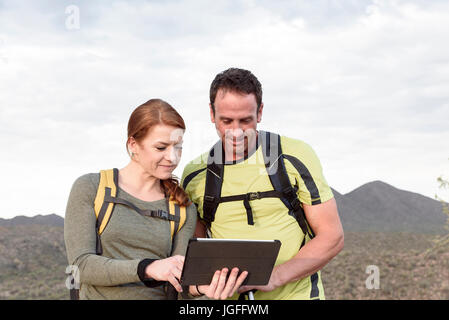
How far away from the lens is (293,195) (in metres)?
3.93

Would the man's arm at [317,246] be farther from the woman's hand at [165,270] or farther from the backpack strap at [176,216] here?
the woman's hand at [165,270]

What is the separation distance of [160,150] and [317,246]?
4.31 feet

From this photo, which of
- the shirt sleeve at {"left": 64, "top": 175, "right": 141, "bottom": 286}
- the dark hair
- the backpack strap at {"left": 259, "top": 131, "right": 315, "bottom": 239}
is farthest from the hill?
the shirt sleeve at {"left": 64, "top": 175, "right": 141, "bottom": 286}

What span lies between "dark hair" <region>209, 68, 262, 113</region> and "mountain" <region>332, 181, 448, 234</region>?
74571 millimetres

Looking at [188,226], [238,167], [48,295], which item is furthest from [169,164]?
[48,295]

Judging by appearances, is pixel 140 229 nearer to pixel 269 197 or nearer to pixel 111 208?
pixel 111 208

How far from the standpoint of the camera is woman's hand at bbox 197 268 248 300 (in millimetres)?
3217

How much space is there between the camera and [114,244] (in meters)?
3.28

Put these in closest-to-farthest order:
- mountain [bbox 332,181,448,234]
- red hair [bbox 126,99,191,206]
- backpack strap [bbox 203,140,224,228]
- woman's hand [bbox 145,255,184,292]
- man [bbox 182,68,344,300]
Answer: woman's hand [bbox 145,255,184,292], red hair [bbox 126,99,191,206], man [bbox 182,68,344,300], backpack strap [bbox 203,140,224,228], mountain [bbox 332,181,448,234]

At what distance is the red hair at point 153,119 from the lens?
A: 11.3 ft

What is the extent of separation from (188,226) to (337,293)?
22.0 metres

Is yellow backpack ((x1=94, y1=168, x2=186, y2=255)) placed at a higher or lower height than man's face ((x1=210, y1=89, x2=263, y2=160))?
lower

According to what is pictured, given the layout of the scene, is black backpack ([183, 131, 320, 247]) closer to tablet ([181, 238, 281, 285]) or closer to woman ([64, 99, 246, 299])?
woman ([64, 99, 246, 299])
